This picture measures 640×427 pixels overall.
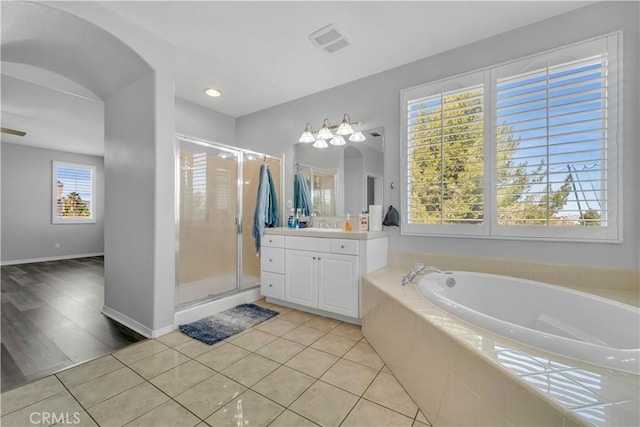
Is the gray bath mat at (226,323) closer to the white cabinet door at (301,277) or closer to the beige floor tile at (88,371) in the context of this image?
the white cabinet door at (301,277)

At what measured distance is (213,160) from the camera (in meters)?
2.83

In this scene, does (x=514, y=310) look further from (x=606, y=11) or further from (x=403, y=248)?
(x=606, y=11)

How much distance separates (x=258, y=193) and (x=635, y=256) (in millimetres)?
3159

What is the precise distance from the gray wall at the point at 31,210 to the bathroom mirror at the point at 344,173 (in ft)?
19.5

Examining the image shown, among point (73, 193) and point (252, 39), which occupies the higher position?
point (252, 39)

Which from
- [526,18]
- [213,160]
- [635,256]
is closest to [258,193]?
[213,160]

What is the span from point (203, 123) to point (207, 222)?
1.65 meters

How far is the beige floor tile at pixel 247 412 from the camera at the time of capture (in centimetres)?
130

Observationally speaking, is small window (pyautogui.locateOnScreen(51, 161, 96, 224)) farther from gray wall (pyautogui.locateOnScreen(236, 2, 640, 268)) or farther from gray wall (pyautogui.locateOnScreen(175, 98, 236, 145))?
gray wall (pyautogui.locateOnScreen(236, 2, 640, 268))

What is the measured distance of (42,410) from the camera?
137cm

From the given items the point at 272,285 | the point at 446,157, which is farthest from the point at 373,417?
the point at 446,157

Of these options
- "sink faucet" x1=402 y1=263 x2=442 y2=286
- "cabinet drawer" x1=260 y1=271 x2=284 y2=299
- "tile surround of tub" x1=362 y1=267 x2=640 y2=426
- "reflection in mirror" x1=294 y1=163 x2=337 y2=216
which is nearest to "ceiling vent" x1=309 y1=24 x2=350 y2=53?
"reflection in mirror" x1=294 y1=163 x2=337 y2=216

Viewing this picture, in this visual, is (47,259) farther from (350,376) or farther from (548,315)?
(548,315)

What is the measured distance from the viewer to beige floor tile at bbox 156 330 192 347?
2092mm
